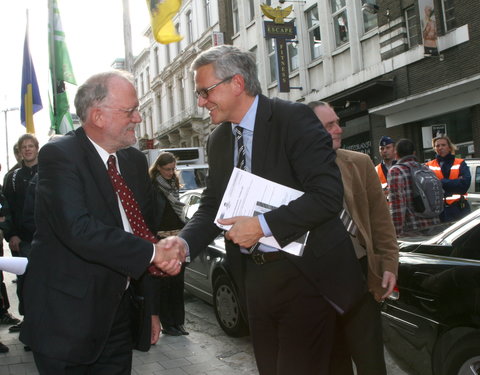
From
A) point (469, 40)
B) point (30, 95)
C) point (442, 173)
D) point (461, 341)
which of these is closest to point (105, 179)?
point (461, 341)

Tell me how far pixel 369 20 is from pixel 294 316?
55.4 feet

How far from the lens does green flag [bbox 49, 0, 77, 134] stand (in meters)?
9.23

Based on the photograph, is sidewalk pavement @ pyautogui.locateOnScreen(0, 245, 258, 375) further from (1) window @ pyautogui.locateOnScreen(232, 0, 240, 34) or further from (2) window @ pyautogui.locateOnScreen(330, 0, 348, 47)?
(1) window @ pyautogui.locateOnScreen(232, 0, 240, 34)

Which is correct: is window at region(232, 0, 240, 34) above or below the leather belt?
above

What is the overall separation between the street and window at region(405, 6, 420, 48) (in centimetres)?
1233

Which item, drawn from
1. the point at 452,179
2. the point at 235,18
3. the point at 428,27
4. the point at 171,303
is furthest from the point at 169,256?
the point at 235,18

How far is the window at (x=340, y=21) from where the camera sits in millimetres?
18391

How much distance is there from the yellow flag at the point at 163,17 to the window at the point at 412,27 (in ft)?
34.7

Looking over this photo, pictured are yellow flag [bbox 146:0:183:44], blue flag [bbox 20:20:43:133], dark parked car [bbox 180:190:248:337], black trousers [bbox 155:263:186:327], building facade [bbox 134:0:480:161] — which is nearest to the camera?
dark parked car [bbox 180:190:248:337]

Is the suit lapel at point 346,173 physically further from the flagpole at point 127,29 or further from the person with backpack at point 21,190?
the flagpole at point 127,29

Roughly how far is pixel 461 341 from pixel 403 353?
477 millimetres

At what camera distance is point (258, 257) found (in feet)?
7.55

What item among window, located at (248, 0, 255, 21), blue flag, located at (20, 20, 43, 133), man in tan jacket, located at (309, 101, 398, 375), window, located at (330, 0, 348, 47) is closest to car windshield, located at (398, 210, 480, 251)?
man in tan jacket, located at (309, 101, 398, 375)

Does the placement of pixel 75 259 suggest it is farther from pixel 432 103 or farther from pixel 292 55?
pixel 292 55
